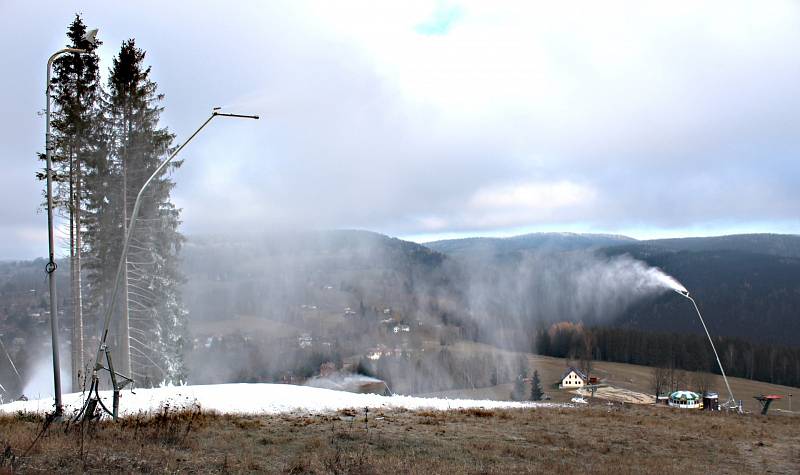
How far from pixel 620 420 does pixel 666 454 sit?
5.71 meters

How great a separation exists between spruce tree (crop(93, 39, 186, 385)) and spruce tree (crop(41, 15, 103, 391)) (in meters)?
0.74

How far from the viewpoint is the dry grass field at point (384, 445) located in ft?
30.6

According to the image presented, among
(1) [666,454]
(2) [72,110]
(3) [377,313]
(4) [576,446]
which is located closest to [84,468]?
(4) [576,446]

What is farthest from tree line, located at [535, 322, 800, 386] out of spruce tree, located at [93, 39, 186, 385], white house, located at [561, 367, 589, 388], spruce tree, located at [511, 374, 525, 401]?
spruce tree, located at [93, 39, 186, 385]

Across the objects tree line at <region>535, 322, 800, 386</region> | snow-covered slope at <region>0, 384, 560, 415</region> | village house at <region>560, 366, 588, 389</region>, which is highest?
snow-covered slope at <region>0, 384, 560, 415</region>

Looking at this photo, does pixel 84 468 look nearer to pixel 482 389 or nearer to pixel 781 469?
pixel 781 469

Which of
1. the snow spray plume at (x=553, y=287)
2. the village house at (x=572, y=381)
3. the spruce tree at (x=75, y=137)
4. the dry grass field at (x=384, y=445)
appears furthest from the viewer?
the snow spray plume at (x=553, y=287)

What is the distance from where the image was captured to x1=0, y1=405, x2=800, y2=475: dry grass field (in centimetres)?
931

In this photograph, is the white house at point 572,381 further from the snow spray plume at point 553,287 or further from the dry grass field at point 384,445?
the dry grass field at point 384,445

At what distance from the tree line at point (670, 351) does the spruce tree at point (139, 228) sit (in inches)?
2613

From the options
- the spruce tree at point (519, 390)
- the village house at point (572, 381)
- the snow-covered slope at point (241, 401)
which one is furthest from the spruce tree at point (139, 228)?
the village house at point (572, 381)

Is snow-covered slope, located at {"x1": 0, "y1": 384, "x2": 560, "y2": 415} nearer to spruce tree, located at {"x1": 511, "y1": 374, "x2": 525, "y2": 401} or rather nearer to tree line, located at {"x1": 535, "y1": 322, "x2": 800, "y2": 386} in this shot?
spruce tree, located at {"x1": 511, "y1": 374, "x2": 525, "y2": 401}

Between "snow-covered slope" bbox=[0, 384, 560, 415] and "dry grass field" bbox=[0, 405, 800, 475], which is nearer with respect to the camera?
"dry grass field" bbox=[0, 405, 800, 475]

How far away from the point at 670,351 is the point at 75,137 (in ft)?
297
